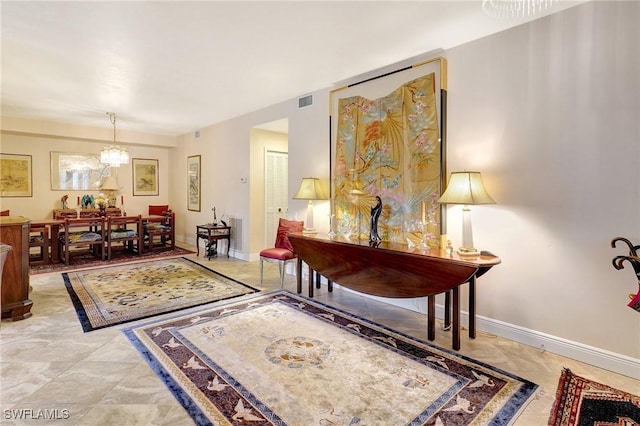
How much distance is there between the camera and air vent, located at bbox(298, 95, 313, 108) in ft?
14.1

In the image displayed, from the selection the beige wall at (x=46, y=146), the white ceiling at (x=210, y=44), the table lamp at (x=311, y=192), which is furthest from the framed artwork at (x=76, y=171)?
the table lamp at (x=311, y=192)

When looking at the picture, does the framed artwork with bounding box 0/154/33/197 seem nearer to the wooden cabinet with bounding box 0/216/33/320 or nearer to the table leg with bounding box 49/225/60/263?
the table leg with bounding box 49/225/60/263

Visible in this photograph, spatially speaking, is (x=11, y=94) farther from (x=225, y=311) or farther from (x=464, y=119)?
(x=464, y=119)

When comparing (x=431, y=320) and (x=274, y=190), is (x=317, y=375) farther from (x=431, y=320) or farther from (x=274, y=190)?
(x=274, y=190)

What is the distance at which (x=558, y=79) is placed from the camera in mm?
2375

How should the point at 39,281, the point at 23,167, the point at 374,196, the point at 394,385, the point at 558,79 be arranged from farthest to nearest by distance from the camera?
the point at 23,167, the point at 39,281, the point at 374,196, the point at 558,79, the point at 394,385

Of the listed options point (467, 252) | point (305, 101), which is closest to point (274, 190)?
point (305, 101)

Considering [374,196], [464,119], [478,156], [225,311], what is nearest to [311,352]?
[225,311]

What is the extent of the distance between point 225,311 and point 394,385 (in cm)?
185

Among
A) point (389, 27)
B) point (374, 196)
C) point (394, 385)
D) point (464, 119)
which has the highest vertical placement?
point (389, 27)

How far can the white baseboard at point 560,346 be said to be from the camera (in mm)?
2139

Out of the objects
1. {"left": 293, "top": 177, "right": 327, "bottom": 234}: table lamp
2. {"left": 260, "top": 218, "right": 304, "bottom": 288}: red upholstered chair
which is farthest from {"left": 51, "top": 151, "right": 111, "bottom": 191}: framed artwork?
{"left": 293, "top": 177, "right": 327, "bottom": 234}: table lamp

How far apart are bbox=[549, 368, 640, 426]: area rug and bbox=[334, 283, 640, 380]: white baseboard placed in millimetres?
282

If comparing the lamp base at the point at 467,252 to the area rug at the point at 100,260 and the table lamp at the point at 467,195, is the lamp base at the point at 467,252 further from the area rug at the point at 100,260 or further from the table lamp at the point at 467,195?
the area rug at the point at 100,260
